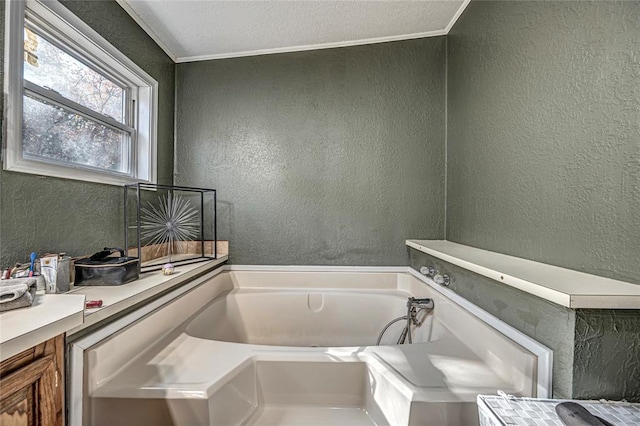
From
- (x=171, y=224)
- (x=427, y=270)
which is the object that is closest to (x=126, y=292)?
(x=171, y=224)

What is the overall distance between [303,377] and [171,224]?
1.45 metres

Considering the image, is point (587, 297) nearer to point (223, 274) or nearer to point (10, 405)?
point (10, 405)

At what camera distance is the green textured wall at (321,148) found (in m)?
1.92

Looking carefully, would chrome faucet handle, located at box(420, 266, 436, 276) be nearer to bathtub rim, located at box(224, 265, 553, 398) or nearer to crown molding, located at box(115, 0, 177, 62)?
bathtub rim, located at box(224, 265, 553, 398)

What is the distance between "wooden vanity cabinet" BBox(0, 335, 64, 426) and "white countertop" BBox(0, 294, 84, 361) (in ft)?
0.10

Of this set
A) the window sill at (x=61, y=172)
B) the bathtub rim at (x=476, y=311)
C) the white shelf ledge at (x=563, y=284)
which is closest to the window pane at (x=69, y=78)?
the window sill at (x=61, y=172)

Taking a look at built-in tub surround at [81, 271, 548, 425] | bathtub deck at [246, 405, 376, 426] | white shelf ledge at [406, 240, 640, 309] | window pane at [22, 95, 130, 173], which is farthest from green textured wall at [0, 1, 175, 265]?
white shelf ledge at [406, 240, 640, 309]

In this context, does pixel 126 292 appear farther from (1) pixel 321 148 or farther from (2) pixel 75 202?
(1) pixel 321 148

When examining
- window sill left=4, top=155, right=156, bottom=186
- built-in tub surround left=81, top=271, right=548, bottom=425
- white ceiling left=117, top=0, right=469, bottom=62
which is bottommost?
built-in tub surround left=81, top=271, right=548, bottom=425

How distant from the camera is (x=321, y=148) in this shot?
1979 millimetres

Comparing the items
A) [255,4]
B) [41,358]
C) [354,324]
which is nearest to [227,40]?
[255,4]

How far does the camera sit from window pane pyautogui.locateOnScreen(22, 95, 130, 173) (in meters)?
1.12

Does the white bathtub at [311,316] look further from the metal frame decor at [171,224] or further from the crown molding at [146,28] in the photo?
the crown molding at [146,28]

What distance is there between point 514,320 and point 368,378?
1.72 feet
